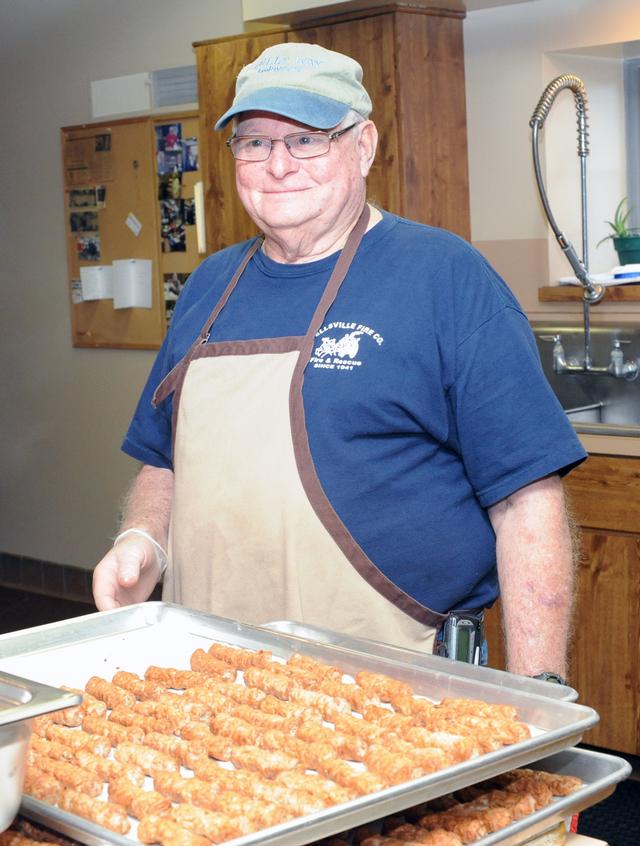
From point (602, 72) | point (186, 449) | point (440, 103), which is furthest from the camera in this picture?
point (602, 72)

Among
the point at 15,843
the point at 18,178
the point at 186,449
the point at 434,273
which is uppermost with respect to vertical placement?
the point at 18,178

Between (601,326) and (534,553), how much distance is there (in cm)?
226

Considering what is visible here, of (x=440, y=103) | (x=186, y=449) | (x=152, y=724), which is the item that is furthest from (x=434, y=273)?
(x=440, y=103)

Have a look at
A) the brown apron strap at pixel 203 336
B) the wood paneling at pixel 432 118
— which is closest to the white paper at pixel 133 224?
the wood paneling at pixel 432 118

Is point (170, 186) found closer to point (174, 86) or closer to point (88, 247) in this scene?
point (174, 86)

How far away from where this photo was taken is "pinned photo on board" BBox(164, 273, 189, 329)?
16.0ft

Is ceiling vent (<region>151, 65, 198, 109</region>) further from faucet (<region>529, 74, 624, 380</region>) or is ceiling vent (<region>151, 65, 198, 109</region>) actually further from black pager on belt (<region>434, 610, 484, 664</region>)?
black pager on belt (<region>434, 610, 484, 664</region>)

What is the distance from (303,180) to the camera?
5.70ft

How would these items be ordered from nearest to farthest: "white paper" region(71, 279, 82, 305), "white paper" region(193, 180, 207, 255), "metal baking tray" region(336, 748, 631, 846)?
"metal baking tray" region(336, 748, 631, 846)
"white paper" region(193, 180, 207, 255)
"white paper" region(71, 279, 82, 305)

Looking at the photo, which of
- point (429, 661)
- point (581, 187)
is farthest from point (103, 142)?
point (429, 661)

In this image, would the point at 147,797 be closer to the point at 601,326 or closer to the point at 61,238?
the point at 601,326

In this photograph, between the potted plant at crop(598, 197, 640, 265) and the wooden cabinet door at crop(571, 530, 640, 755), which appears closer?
the wooden cabinet door at crop(571, 530, 640, 755)

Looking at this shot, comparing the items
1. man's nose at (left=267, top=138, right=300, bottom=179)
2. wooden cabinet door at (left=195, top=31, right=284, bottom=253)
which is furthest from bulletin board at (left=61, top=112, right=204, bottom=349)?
man's nose at (left=267, top=138, right=300, bottom=179)

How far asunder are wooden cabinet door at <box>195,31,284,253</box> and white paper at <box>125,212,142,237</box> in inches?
39.1
